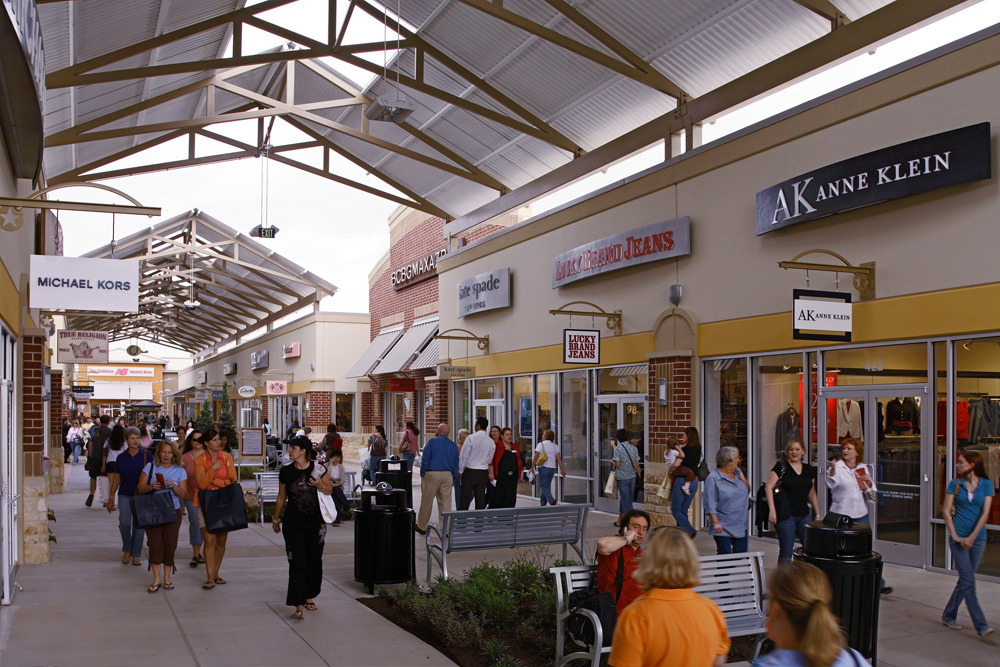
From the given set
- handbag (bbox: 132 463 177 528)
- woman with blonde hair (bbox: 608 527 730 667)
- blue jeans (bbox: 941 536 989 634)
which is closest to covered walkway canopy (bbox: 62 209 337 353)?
handbag (bbox: 132 463 177 528)

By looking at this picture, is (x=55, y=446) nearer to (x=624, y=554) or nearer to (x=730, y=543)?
(x=730, y=543)

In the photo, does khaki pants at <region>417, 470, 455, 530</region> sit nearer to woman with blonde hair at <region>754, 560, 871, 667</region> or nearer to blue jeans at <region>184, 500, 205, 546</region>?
blue jeans at <region>184, 500, 205, 546</region>

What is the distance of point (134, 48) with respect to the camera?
15.7 m

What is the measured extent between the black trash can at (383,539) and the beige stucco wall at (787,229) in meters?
6.14

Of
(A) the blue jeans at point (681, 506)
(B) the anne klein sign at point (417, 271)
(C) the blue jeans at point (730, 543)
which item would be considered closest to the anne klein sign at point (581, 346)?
(A) the blue jeans at point (681, 506)

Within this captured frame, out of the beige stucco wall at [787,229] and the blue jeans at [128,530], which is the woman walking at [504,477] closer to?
the beige stucco wall at [787,229]

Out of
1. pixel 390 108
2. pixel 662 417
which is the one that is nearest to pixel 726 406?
pixel 662 417

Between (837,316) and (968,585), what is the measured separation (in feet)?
13.0

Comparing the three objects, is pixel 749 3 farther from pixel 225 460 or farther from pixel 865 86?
pixel 225 460

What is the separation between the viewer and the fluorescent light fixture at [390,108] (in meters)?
14.7

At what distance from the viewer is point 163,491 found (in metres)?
9.79

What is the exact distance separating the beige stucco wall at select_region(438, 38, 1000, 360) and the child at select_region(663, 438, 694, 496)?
2.29 meters

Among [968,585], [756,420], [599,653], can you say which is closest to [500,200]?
[756,420]

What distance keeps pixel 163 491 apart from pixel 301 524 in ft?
7.21
